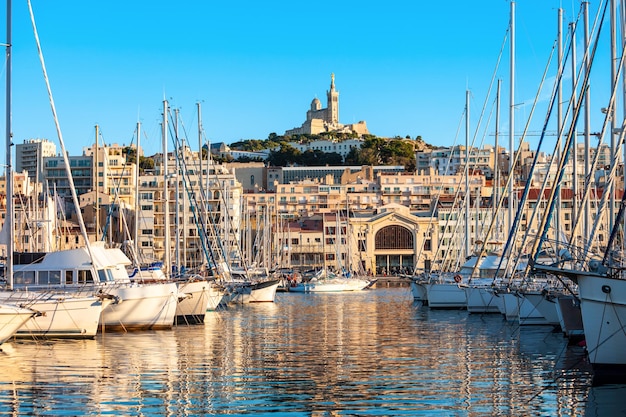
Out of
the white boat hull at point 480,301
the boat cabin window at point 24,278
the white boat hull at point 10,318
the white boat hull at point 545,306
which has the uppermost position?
the boat cabin window at point 24,278

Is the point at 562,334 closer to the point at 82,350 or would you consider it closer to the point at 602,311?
the point at 602,311

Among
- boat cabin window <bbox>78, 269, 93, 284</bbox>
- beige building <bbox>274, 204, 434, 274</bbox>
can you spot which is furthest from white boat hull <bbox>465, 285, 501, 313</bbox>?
beige building <bbox>274, 204, 434, 274</bbox>

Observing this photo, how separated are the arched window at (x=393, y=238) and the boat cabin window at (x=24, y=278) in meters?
106

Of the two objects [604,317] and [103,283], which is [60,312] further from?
[604,317]

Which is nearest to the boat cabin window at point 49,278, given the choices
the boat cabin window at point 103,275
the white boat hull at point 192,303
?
the boat cabin window at point 103,275

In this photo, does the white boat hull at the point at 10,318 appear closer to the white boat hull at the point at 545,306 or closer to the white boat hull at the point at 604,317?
the white boat hull at the point at 604,317

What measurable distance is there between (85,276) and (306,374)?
528 inches

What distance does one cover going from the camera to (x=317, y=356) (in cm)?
2958

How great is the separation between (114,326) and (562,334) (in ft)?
49.5

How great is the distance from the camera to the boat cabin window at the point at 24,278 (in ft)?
119

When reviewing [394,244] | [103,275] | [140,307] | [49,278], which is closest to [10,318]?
[49,278]

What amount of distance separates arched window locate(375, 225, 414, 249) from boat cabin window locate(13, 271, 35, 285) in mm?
105837

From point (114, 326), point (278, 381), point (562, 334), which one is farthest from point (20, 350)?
point (562, 334)

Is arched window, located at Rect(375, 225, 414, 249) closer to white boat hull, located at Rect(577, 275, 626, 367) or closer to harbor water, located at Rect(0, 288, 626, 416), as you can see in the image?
harbor water, located at Rect(0, 288, 626, 416)
